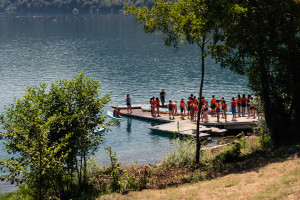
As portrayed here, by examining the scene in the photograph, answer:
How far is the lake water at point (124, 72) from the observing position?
111 feet

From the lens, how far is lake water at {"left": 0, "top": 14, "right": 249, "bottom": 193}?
33.8 m

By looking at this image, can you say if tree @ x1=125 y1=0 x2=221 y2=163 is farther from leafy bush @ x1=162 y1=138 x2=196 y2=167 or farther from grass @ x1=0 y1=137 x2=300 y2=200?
grass @ x1=0 y1=137 x2=300 y2=200

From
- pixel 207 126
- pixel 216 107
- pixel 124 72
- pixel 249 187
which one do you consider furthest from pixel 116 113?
pixel 124 72

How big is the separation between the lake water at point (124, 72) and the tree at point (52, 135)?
24.4 feet

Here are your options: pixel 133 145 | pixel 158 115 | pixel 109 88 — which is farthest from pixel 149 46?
pixel 133 145

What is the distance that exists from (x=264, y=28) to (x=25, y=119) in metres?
12.5

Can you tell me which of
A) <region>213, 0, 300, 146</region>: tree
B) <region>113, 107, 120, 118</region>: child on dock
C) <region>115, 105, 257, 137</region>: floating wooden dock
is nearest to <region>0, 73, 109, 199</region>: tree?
<region>213, 0, 300, 146</region>: tree

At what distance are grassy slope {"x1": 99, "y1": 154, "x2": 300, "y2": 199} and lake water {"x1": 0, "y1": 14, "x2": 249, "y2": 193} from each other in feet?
34.3

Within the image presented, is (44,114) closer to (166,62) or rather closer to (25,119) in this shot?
(25,119)

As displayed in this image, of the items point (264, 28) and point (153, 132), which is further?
point (153, 132)

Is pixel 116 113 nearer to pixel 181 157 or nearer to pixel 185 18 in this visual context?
pixel 181 157

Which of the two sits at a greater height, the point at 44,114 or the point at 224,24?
the point at 224,24

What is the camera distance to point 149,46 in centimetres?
9862

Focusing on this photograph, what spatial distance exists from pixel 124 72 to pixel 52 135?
49758 mm
